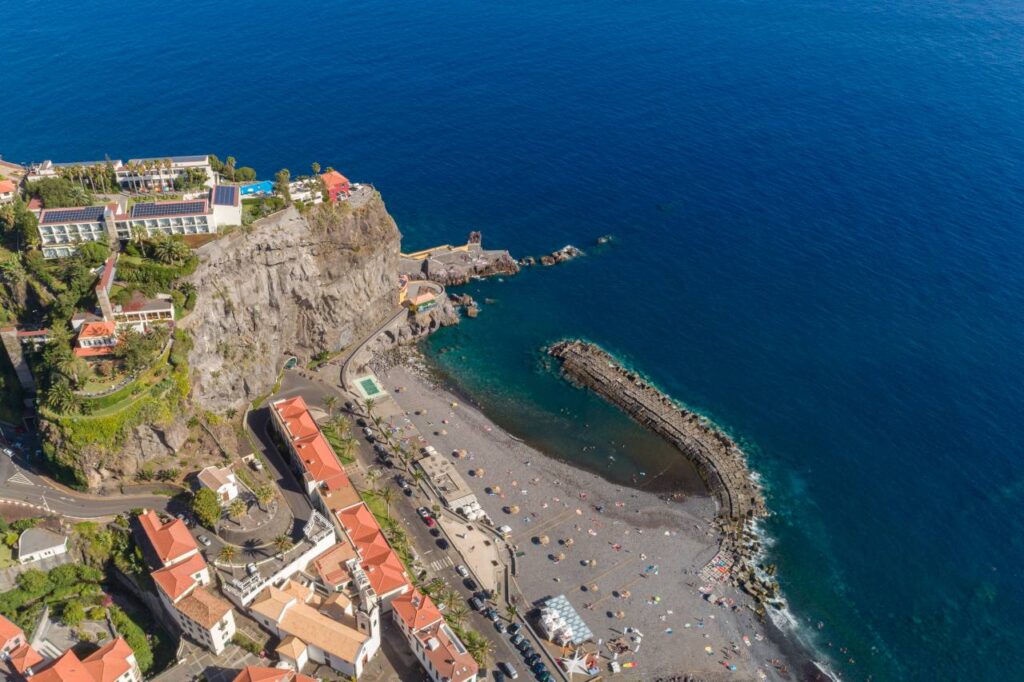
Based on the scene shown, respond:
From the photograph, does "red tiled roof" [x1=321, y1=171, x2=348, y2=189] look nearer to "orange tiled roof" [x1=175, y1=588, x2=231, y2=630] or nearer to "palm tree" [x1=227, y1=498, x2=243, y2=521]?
"palm tree" [x1=227, y1=498, x2=243, y2=521]

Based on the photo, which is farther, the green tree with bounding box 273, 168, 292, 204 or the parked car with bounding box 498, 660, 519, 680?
the green tree with bounding box 273, 168, 292, 204

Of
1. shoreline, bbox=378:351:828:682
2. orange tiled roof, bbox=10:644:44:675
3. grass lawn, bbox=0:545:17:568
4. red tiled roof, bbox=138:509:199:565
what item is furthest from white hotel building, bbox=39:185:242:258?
orange tiled roof, bbox=10:644:44:675

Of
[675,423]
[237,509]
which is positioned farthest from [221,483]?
[675,423]

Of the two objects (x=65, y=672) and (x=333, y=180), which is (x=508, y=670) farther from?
(x=333, y=180)

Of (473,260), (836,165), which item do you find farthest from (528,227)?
(836,165)

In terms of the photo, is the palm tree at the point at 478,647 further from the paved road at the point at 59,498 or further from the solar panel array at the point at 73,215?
the solar panel array at the point at 73,215

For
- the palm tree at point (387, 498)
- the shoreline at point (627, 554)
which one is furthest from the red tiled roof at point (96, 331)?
the shoreline at point (627, 554)
